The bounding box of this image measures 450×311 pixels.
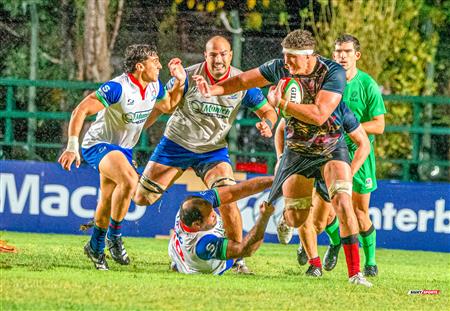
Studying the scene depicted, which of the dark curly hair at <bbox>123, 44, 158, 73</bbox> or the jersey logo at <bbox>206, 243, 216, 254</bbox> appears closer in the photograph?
the jersey logo at <bbox>206, 243, 216, 254</bbox>

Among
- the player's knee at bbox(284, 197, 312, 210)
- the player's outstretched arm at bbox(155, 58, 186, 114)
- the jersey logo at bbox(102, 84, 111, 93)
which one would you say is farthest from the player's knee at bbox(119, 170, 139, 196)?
the player's knee at bbox(284, 197, 312, 210)

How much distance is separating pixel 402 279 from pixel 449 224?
156 inches

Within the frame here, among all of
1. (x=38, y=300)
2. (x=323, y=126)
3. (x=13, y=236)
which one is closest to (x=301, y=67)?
(x=323, y=126)

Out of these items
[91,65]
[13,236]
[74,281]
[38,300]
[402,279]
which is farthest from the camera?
[91,65]

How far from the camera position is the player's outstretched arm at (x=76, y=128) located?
1189cm

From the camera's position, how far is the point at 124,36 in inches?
773

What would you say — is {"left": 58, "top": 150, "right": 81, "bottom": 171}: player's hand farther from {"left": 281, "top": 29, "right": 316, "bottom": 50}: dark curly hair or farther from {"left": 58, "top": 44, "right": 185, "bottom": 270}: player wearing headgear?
{"left": 281, "top": 29, "right": 316, "bottom": 50}: dark curly hair

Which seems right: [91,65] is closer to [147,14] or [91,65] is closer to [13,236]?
[147,14]

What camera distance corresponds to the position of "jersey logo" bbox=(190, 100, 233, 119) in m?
13.1

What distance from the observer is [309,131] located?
11.7m

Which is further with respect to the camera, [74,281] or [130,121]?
[130,121]

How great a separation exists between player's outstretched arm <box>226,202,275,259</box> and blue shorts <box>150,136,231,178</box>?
184cm

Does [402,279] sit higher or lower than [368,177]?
lower

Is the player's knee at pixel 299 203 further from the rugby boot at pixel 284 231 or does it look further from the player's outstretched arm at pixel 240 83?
the player's outstretched arm at pixel 240 83
